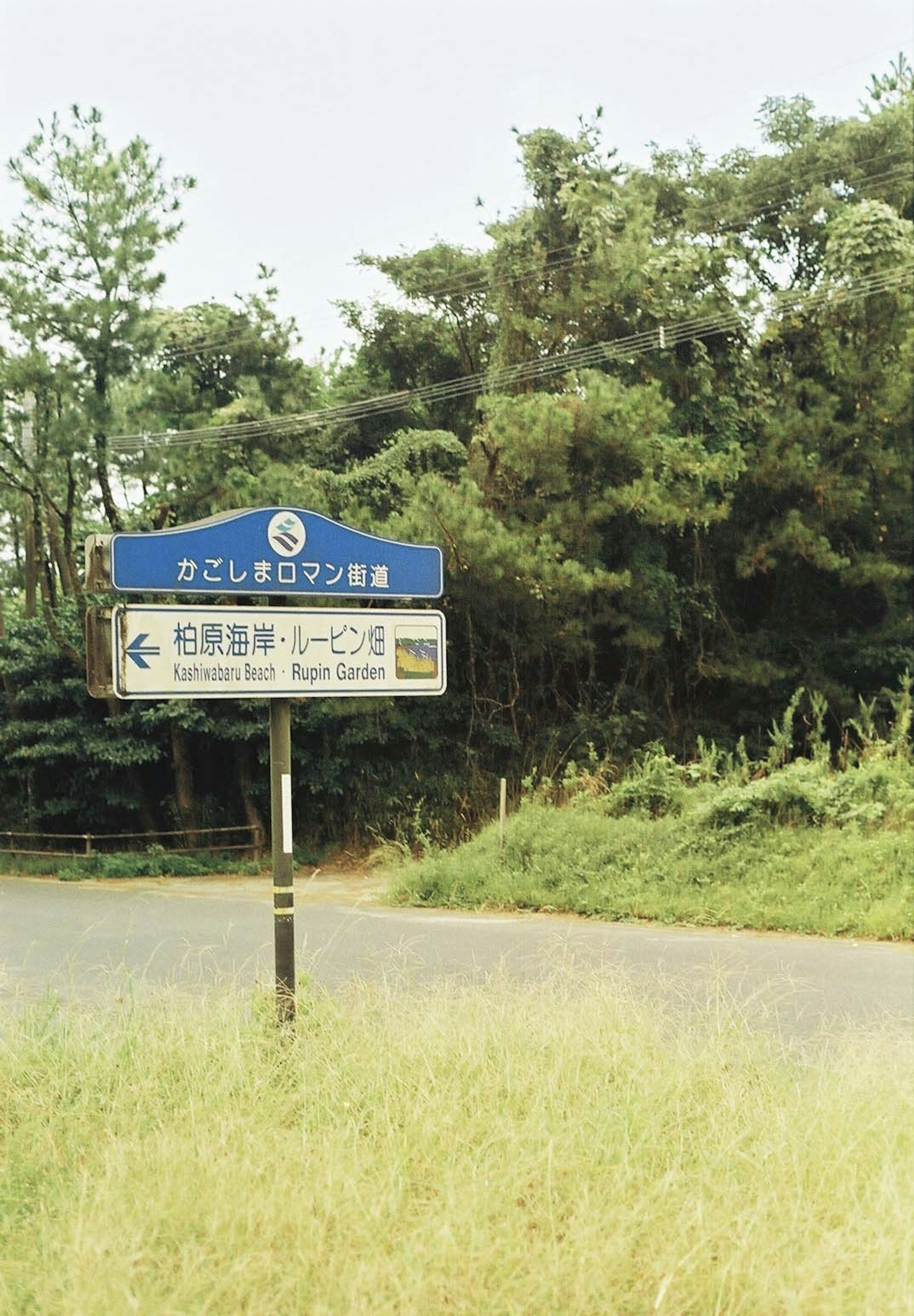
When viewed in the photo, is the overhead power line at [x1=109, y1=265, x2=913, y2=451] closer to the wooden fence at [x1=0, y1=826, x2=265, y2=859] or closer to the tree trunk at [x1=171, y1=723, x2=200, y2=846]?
the tree trunk at [x1=171, y1=723, x2=200, y2=846]

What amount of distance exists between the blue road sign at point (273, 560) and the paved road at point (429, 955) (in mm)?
2223

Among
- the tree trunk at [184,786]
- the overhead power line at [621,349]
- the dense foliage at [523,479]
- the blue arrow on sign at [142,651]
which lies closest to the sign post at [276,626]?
the blue arrow on sign at [142,651]

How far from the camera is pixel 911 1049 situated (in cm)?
651

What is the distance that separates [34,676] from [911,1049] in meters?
19.6

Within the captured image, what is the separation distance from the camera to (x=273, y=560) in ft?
20.8

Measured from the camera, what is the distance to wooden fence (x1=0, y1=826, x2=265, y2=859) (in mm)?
23031

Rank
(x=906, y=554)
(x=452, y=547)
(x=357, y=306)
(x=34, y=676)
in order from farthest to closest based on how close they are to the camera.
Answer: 1. (x=357, y=306)
2. (x=906, y=554)
3. (x=34, y=676)
4. (x=452, y=547)

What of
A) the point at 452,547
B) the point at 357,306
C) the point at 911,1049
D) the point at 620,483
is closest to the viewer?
the point at 911,1049

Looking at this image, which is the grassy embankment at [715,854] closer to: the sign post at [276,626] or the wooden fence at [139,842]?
the sign post at [276,626]

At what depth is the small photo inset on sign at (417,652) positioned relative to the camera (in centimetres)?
657

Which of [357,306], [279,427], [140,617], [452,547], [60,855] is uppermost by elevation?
[357,306]

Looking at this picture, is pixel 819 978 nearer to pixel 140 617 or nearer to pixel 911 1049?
pixel 911 1049

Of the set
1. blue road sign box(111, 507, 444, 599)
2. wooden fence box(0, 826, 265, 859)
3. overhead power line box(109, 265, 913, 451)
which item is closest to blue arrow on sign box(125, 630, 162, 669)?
blue road sign box(111, 507, 444, 599)

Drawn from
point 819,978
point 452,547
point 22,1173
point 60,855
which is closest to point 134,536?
point 22,1173
